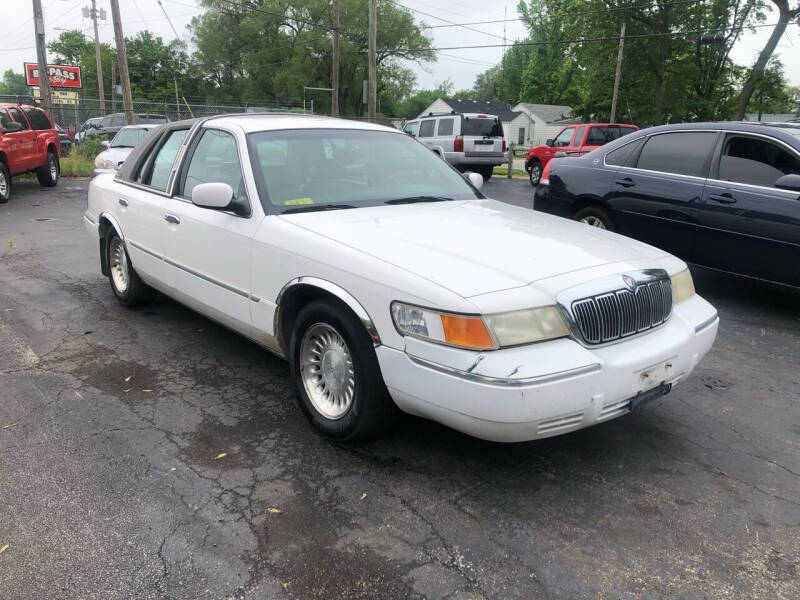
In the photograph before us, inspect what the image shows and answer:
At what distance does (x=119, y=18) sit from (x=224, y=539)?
23839 mm

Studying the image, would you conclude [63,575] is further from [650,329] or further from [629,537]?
[650,329]

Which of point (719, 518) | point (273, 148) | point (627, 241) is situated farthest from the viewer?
point (273, 148)

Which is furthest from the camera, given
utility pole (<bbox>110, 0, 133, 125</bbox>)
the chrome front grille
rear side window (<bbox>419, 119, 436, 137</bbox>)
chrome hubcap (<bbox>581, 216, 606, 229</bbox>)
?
utility pole (<bbox>110, 0, 133, 125</bbox>)

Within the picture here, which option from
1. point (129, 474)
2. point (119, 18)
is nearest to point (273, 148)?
point (129, 474)

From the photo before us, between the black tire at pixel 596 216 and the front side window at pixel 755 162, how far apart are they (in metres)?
1.18

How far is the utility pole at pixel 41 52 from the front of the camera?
19.7 meters

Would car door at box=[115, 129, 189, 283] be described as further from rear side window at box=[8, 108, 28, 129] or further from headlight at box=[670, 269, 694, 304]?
rear side window at box=[8, 108, 28, 129]

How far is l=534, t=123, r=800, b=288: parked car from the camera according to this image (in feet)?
17.5

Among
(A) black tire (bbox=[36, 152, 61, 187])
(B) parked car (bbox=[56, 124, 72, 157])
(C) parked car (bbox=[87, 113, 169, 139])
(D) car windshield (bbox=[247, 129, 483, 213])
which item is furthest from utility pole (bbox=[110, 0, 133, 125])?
(D) car windshield (bbox=[247, 129, 483, 213])

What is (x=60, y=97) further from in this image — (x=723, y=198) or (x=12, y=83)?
(x=12, y=83)

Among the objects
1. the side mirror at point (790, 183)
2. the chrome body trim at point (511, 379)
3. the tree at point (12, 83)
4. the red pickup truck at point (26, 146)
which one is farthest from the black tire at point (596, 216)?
the tree at point (12, 83)

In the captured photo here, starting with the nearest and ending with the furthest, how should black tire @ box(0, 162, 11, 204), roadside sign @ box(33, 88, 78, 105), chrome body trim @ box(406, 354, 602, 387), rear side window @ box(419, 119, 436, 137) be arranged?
chrome body trim @ box(406, 354, 602, 387)
black tire @ box(0, 162, 11, 204)
rear side window @ box(419, 119, 436, 137)
roadside sign @ box(33, 88, 78, 105)

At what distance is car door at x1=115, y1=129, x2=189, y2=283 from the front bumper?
2571 millimetres

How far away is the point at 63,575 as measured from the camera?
2416mm
